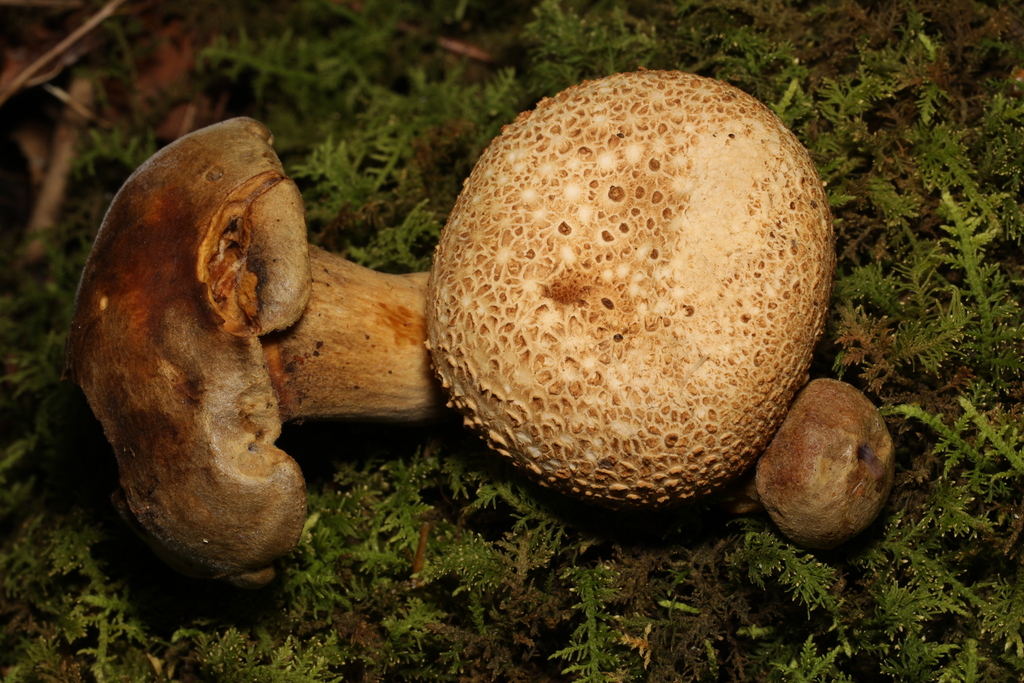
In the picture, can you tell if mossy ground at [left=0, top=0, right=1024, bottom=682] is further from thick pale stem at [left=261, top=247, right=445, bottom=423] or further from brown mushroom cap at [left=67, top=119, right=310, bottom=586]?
brown mushroom cap at [left=67, top=119, right=310, bottom=586]

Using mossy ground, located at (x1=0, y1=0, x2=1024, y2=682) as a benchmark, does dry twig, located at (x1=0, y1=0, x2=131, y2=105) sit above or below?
above

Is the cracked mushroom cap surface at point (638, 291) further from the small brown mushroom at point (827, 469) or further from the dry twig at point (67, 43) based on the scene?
the dry twig at point (67, 43)

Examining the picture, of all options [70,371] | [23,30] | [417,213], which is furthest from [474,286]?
[23,30]

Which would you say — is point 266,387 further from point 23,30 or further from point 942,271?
point 23,30

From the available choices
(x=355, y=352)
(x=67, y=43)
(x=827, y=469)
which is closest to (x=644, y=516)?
(x=827, y=469)

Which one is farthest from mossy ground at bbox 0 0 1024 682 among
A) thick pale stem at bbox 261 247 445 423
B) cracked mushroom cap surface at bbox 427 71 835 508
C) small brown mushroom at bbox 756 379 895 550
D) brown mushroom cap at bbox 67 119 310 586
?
brown mushroom cap at bbox 67 119 310 586

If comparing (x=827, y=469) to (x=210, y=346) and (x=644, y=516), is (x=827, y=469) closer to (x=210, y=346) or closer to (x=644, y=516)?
(x=644, y=516)

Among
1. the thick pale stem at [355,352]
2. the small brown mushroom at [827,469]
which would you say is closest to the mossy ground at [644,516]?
the small brown mushroom at [827,469]

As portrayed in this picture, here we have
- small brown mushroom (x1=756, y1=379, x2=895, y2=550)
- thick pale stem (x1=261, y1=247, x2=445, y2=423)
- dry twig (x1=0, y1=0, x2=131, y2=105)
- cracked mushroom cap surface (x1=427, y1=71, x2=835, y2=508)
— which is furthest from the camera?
dry twig (x1=0, y1=0, x2=131, y2=105)
